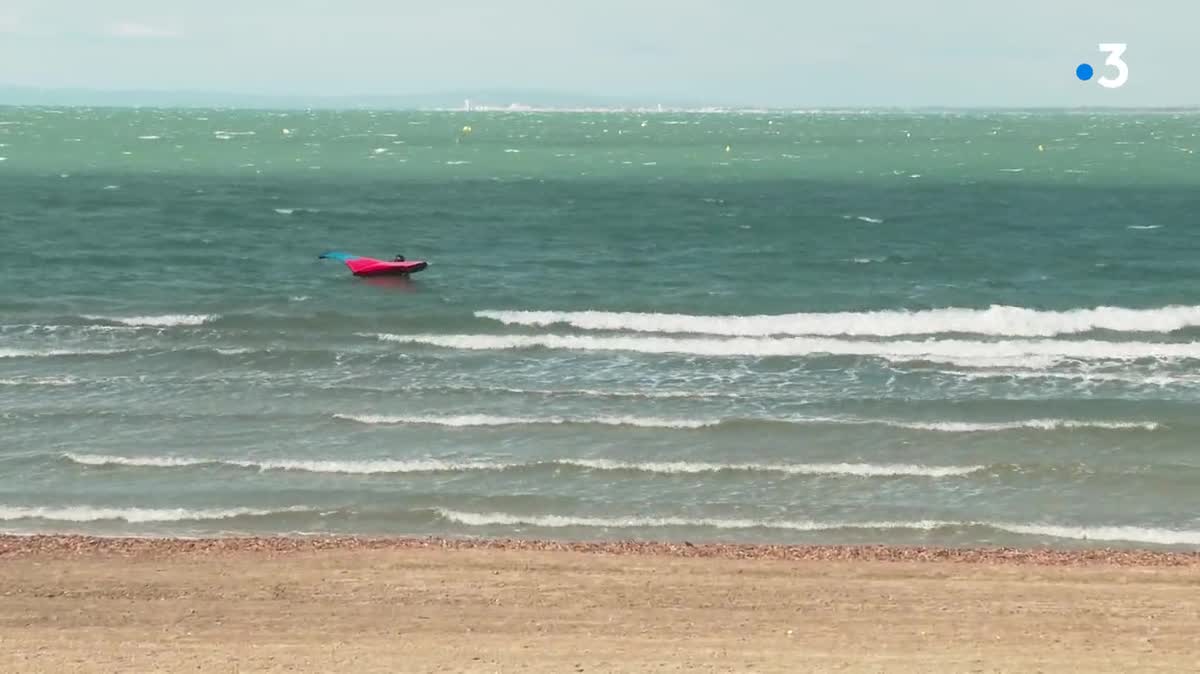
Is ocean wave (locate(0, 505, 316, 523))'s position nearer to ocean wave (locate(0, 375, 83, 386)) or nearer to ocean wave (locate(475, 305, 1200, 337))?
ocean wave (locate(0, 375, 83, 386))

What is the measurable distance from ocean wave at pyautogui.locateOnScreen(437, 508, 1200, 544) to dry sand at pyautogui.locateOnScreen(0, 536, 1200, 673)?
1.74 metres

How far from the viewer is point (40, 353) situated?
98.8ft

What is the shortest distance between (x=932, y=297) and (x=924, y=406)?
526 inches

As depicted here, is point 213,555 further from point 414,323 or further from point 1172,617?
point 414,323

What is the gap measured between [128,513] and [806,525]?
9.53 m

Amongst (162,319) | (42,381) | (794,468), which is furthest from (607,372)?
(162,319)

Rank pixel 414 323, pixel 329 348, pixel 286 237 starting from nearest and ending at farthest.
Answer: pixel 329 348, pixel 414 323, pixel 286 237

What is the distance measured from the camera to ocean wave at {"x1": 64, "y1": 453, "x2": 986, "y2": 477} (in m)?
21.8

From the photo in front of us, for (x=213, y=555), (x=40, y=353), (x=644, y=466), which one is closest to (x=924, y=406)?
(x=644, y=466)

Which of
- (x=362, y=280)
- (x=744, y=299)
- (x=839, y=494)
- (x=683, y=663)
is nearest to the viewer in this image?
(x=683, y=663)

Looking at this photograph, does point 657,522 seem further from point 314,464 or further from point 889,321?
point 889,321

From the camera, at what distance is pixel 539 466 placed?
2181 centimetres

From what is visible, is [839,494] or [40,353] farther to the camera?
[40,353]

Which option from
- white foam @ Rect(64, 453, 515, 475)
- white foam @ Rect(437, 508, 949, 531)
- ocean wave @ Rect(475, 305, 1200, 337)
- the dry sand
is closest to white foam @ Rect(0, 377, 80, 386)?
white foam @ Rect(64, 453, 515, 475)
